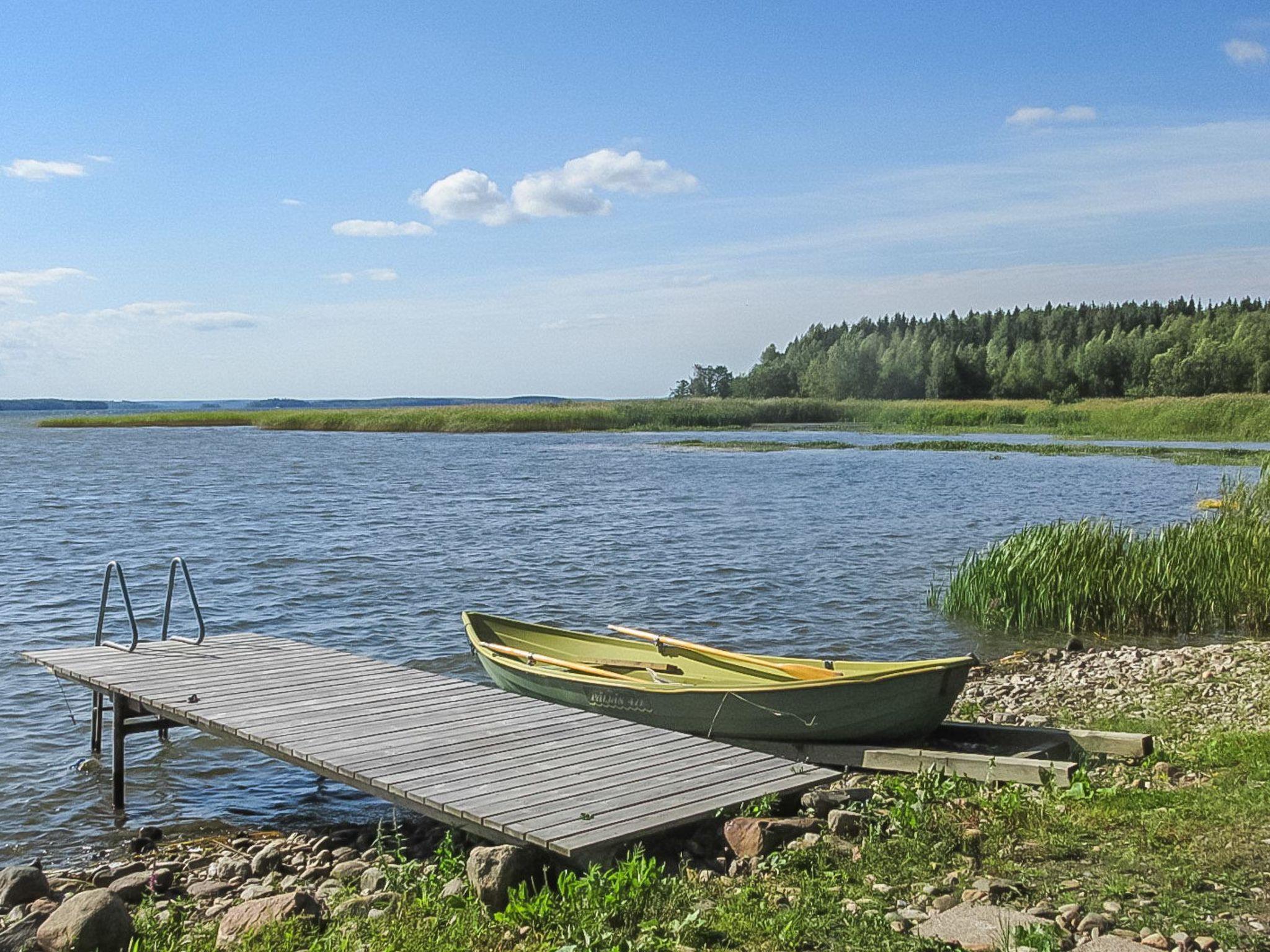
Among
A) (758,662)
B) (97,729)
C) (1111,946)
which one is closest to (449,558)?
(97,729)

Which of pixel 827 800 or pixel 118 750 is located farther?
pixel 118 750

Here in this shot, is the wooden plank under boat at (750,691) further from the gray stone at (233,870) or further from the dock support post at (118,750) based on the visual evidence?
the dock support post at (118,750)

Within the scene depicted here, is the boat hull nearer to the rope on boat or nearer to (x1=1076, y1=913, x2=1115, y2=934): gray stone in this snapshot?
the rope on boat

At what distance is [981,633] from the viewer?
16.4m

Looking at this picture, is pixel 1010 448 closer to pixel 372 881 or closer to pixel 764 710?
pixel 764 710

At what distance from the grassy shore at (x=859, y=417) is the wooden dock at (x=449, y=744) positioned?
57.6 metres

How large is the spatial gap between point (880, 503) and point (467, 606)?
63.0ft

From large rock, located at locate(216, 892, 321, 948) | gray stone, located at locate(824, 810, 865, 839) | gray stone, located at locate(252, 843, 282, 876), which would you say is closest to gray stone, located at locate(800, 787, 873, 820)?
gray stone, located at locate(824, 810, 865, 839)

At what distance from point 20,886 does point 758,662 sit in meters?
6.00

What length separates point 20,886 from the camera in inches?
273

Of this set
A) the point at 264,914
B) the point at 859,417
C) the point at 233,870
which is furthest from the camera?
the point at 859,417

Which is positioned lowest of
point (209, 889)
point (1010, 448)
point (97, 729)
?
point (97, 729)

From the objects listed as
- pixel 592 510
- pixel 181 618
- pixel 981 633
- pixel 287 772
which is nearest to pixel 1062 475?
pixel 592 510

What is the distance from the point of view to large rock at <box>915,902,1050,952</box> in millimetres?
4934
